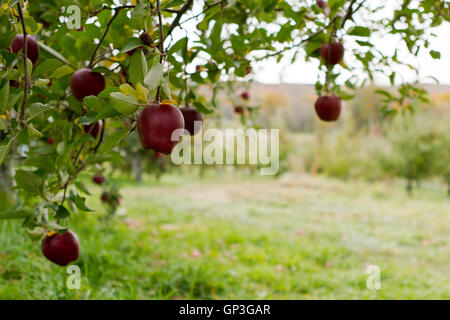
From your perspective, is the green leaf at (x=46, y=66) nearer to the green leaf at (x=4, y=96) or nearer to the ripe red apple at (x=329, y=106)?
the green leaf at (x=4, y=96)

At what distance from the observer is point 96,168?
1.34m

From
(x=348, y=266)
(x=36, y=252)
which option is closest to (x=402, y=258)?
(x=348, y=266)

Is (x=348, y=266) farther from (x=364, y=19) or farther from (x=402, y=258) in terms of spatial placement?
(x=364, y=19)

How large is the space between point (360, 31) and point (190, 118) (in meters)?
0.45

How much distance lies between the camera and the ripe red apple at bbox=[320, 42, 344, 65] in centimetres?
102

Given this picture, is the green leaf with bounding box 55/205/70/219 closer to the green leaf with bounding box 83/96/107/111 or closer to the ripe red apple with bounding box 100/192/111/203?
the green leaf with bounding box 83/96/107/111

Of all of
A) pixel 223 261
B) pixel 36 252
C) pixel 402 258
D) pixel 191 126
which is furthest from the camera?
pixel 402 258

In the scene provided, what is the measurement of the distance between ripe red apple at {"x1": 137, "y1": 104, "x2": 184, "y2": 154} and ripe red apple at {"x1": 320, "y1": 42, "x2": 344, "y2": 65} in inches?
23.1

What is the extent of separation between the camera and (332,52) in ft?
3.39

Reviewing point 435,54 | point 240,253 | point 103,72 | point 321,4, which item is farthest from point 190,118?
point 240,253

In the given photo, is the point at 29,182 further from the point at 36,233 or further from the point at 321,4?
the point at 321,4

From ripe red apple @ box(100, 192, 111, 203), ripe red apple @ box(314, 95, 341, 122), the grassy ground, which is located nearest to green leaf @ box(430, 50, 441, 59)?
ripe red apple @ box(314, 95, 341, 122)

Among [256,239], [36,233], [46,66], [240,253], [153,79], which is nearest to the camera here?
[153,79]

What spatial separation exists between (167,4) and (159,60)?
0.13m
